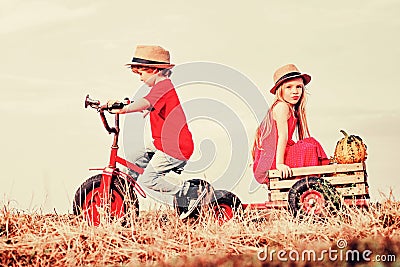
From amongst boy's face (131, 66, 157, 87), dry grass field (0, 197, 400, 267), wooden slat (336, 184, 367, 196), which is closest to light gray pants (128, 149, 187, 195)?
dry grass field (0, 197, 400, 267)

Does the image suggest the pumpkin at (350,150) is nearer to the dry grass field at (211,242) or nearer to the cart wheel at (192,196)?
the dry grass field at (211,242)

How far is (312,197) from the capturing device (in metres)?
7.33

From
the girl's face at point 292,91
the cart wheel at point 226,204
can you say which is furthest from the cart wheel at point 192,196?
the girl's face at point 292,91

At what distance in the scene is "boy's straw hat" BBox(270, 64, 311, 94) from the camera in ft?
25.9

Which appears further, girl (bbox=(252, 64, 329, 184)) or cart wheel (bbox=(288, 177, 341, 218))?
girl (bbox=(252, 64, 329, 184))

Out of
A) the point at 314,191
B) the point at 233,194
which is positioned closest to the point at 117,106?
the point at 233,194

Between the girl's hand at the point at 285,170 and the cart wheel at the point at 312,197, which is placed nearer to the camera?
the cart wheel at the point at 312,197

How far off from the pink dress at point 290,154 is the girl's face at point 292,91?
23 cm

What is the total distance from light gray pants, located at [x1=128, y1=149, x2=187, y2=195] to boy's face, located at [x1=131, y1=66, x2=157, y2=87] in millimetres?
785

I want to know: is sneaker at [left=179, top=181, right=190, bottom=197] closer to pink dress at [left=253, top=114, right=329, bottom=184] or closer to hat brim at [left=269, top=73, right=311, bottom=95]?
pink dress at [left=253, top=114, right=329, bottom=184]

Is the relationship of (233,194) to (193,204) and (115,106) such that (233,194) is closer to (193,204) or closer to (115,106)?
(193,204)

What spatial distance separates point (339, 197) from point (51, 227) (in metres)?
3.16

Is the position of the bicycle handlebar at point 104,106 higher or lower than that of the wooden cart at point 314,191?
higher

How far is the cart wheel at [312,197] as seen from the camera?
7293 mm
